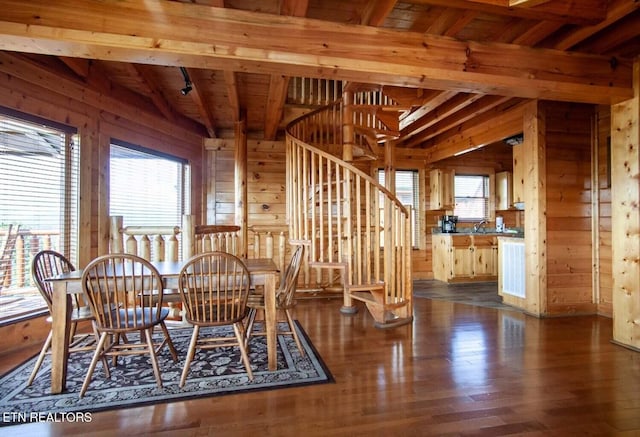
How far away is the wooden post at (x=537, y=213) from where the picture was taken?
380cm

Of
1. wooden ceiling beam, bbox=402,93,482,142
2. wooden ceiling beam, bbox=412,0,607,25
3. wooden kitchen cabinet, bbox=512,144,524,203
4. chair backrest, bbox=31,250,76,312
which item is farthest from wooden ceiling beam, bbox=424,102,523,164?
chair backrest, bbox=31,250,76,312

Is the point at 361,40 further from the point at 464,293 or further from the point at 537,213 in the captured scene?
the point at 464,293

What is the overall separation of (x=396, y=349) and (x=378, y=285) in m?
0.86

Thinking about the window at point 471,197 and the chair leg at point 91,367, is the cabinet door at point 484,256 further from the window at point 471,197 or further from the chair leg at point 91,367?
the chair leg at point 91,367

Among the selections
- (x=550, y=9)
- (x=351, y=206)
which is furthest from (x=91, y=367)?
(x=550, y=9)

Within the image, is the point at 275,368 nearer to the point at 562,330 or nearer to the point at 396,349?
the point at 396,349

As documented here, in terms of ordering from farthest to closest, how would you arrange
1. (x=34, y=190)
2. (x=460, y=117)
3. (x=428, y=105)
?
(x=460, y=117) → (x=428, y=105) → (x=34, y=190)

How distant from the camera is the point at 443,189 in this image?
627 centimetres

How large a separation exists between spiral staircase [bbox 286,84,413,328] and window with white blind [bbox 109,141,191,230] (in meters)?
1.90

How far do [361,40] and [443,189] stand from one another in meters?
4.50

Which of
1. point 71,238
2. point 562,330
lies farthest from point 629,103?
point 71,238

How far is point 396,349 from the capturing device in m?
2.82

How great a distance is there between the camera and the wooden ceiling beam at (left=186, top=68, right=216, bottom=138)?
347 cm

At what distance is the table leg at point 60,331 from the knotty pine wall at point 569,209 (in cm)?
464
